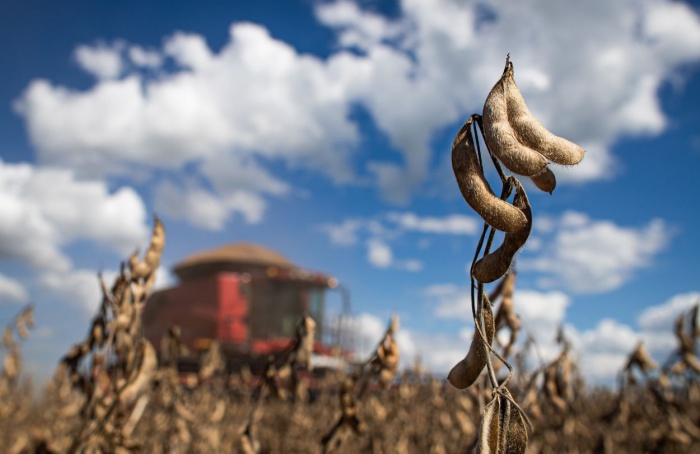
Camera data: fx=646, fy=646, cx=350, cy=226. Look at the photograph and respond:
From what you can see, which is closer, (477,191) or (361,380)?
(477,191)

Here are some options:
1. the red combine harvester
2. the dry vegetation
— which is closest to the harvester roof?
the red combine harvester

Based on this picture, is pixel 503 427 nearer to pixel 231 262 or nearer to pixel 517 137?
pixel 517 137

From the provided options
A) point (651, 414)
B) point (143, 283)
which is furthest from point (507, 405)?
point (651, 414)

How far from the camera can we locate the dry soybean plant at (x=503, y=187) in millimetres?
877

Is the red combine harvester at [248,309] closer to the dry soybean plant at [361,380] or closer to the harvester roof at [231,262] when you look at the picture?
the harvester roof at [231,262]

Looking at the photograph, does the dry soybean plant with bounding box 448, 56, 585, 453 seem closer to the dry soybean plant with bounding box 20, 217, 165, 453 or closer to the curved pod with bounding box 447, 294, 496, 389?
the curved pod with bounding box 447, 294, 496, 389

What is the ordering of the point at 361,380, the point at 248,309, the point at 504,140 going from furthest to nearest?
the point at 248,309
the point at 361,380
the point at 504,140

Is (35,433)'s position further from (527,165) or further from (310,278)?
(310,278)

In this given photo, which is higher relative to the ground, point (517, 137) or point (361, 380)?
point (517, 137)

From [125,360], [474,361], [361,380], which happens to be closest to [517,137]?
[474,361]

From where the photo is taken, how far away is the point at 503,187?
0.92 meters

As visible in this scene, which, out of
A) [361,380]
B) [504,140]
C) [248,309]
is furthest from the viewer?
[248,309]

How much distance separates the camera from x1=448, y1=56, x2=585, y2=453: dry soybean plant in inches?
34.5

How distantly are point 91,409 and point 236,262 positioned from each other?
15.2 m
